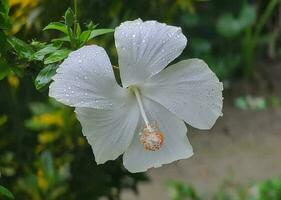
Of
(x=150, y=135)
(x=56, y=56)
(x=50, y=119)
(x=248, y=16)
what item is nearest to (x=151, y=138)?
(x=150, y=135)

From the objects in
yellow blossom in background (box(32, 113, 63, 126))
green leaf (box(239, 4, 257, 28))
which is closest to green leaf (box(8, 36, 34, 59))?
yellow blossom in background (box(32, 113, 63, 126))

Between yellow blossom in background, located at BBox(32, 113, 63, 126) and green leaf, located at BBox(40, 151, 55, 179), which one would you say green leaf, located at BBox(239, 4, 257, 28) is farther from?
green leaf, located at BBox(40, 151, 55, 179)

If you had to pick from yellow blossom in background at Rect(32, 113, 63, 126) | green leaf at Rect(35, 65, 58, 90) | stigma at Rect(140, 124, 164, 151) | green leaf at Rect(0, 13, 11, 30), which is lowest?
yellow blossom in background at Rect(32, 113, 63, 126)

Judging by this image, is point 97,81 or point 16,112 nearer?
point 97,81

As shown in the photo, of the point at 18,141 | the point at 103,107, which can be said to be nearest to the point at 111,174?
the point at 18,141

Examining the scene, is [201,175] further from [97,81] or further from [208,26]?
[97,81]

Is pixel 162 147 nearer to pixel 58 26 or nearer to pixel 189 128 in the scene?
pixel 58 26
